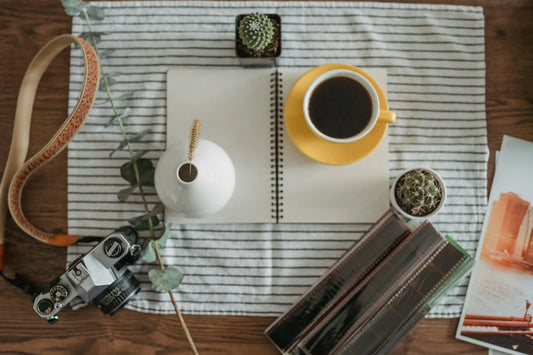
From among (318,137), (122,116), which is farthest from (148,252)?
(318,137)

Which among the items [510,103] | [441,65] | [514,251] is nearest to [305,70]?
[441,65]

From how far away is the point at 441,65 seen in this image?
763mm

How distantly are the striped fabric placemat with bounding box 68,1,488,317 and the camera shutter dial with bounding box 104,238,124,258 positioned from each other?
0.38 ft

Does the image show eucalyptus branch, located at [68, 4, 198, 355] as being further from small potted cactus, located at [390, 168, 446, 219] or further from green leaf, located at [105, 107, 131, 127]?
small potted cactus, located at [390, 168, 446, 219]

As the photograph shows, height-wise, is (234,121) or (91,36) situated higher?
(91,36)

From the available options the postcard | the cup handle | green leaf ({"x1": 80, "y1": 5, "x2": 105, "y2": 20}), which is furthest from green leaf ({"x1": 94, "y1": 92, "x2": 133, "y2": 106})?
the postcard

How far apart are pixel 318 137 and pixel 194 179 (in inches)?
8.5

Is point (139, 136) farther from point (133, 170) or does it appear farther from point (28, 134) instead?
point (28, 134)

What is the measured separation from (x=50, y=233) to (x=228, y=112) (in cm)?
36

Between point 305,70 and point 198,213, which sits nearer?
point 198,213

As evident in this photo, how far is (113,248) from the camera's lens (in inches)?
25.0

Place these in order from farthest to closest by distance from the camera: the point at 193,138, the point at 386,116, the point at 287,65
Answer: the point at 287,65, the point at 386,116, the point at 193,138

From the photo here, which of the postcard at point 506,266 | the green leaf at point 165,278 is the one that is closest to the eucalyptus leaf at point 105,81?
the green leaf at point 165,278

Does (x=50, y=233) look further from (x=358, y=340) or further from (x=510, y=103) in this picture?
(x=510, y=103)
